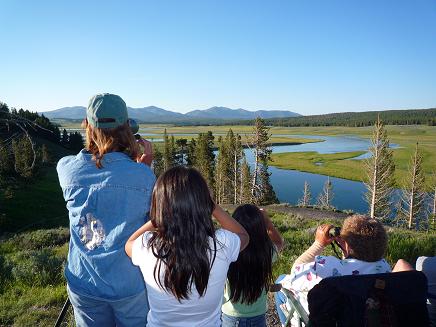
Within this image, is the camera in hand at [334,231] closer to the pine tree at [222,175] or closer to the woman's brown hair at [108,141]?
the woman's brown hair at [108,141]

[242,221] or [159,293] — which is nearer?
[159,293]

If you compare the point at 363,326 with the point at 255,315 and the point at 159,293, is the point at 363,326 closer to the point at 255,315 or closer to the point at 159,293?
the point at 255,315

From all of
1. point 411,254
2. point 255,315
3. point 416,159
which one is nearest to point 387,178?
point 416,159

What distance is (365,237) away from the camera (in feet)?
9.55

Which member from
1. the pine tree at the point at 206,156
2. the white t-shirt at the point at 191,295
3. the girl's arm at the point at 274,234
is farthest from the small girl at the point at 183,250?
the pine tree at the point at 206,156

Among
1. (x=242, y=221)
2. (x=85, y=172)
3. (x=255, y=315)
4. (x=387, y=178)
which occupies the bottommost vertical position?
(x=387, y=178)

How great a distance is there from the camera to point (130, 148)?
6.96 feet

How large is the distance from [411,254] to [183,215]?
6287 millimetres

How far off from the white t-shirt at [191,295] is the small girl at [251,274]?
77cm

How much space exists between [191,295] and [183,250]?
1.01ft

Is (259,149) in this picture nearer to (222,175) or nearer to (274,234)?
(222,175)

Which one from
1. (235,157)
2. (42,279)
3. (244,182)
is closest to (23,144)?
(235,157)

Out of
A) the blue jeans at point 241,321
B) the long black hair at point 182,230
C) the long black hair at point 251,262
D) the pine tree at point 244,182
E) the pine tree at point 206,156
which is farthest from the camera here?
the pine tree at point 206,156

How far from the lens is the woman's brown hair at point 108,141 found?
6.68 feet
